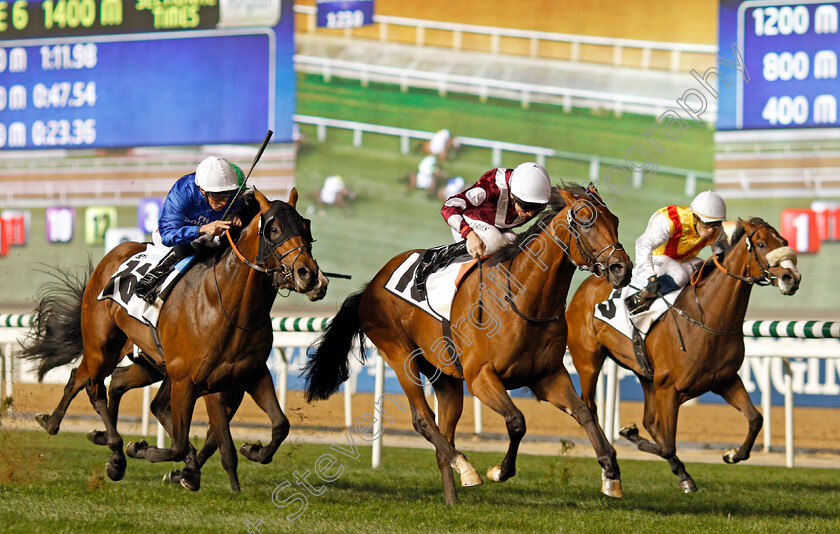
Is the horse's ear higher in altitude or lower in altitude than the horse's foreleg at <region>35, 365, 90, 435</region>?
higher

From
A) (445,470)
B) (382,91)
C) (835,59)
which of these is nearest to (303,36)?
(382,91)

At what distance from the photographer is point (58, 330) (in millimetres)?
6312

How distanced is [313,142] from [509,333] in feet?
28.2

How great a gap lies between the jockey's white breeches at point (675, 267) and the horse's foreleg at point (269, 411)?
2355 mm

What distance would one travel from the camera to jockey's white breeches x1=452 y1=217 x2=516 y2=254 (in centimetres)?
525

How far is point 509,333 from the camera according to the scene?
479 centimetres

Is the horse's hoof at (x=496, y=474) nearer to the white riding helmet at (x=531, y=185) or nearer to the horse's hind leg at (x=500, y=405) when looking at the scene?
the horse's hind leg at (x=500, y=405)

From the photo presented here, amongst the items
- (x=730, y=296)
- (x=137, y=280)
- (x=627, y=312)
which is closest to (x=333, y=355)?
(x=137, y=280)

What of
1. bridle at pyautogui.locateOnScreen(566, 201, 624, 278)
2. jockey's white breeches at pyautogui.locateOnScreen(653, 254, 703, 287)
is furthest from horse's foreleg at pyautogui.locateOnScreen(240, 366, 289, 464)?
jockey's white breeches at pyautogui.locateOnScreen(653, 254, 703, 287)

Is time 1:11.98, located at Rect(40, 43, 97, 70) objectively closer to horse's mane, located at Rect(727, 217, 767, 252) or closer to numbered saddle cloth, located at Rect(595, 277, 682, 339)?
numbered saddle cloth, located at Rect(595, 277, 682, 339)

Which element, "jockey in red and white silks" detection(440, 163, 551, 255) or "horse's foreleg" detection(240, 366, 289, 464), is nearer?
"horse's foreleg" detection(240, 366, 289, 464)

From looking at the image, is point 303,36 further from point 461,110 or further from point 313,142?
point 461,110

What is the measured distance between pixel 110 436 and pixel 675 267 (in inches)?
123

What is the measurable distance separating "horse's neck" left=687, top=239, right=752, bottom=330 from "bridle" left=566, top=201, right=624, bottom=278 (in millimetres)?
1323
